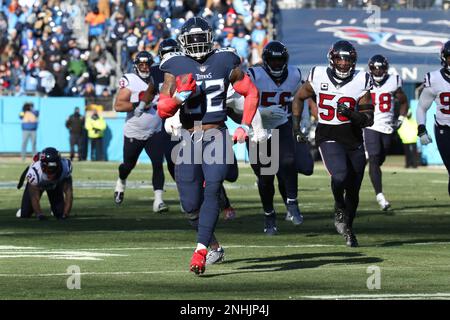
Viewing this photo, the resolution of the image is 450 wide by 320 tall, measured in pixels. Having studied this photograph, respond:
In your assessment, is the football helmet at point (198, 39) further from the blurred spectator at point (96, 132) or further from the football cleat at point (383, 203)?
the blurred spectator at point (96, 132)

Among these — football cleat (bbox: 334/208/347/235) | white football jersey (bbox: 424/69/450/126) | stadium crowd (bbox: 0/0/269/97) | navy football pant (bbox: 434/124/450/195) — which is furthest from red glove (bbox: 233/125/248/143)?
stadium crowd (bbox: 0/0/269/97)

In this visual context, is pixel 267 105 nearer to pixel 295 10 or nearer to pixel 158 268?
pixel 158 268

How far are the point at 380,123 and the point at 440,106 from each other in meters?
3.14

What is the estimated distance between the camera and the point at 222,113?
10.7m

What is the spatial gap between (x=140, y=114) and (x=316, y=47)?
55.4 ft

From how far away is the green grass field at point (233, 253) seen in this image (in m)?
9.38

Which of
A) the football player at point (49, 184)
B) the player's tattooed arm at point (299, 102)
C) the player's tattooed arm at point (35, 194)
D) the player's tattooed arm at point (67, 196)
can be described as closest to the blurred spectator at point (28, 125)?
the football player at point (49, 184)

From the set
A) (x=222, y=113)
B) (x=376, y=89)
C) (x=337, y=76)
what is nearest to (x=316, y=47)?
(x=376, y=89)

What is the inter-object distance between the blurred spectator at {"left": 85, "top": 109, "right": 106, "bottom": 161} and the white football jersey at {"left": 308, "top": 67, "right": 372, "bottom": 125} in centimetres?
2260

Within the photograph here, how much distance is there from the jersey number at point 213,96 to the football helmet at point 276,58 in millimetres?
4076

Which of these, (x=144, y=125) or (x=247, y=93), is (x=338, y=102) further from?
(x=144, y=125)

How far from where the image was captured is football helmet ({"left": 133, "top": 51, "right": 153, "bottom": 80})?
1717cm

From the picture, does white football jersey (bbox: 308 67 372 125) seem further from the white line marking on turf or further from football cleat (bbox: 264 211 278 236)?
the white line marking on turf

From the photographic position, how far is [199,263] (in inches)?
398
